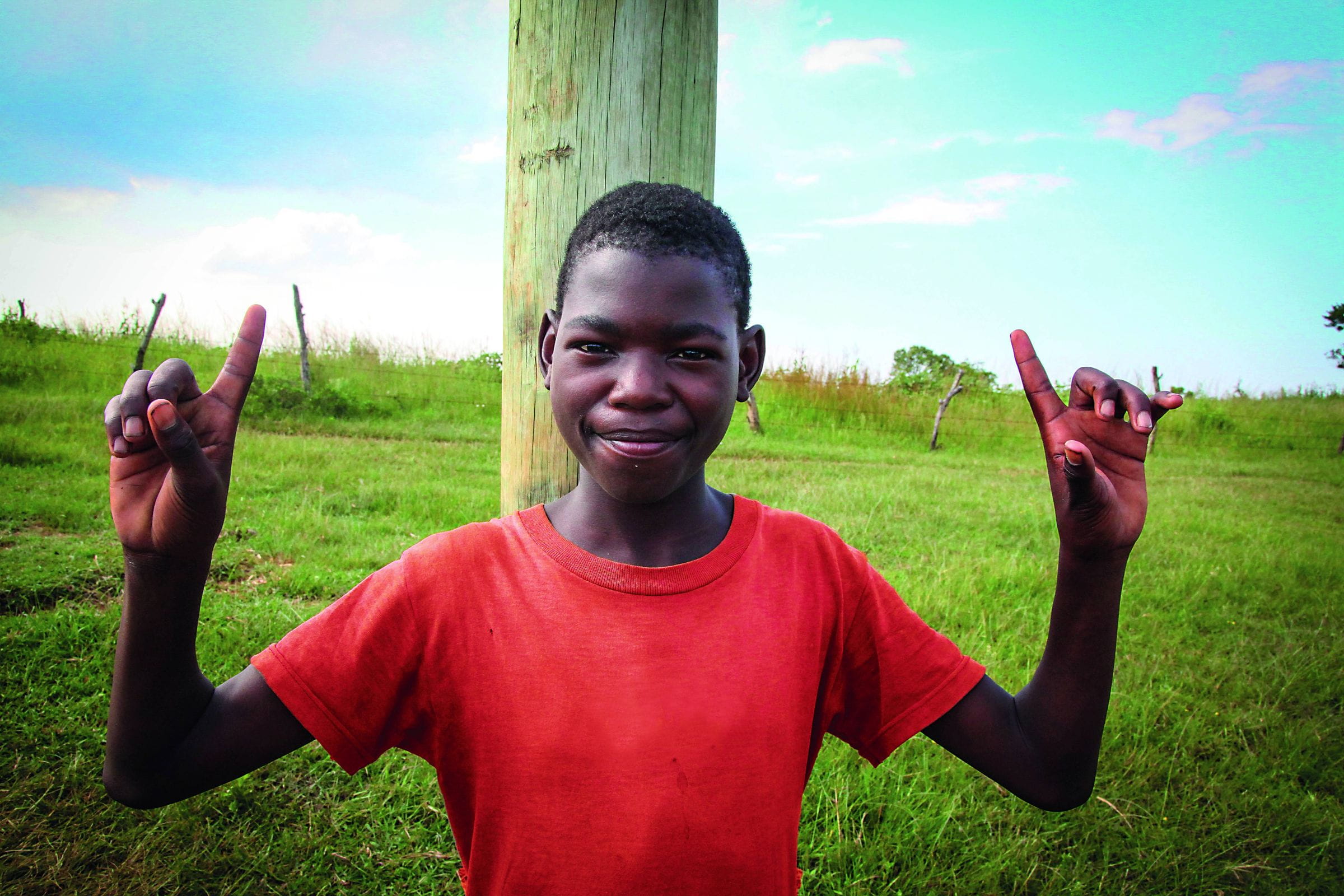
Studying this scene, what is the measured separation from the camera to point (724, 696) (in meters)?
1.20

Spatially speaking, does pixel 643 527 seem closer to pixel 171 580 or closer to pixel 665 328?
pixel 665 328

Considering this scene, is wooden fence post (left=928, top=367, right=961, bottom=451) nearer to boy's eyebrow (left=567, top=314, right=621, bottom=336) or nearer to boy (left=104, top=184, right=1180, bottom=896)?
boy (left=104, top=184, right=1180, bottom=896)

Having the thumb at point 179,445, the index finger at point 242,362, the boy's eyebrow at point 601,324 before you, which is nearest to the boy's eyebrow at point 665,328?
the boy's eyebrow at point 601,324

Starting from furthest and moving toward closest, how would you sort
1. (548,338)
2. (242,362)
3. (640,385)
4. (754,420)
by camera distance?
(754,420) < (548,338) < (640,385) < (242,362)

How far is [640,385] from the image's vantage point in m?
1.20

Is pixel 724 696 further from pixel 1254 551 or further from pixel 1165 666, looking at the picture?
pixel 1254 551

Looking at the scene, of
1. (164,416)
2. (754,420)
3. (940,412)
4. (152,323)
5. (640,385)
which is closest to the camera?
(164,416)

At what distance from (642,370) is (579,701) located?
1.81ft

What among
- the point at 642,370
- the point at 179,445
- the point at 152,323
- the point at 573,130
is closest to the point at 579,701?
the point at 642,370

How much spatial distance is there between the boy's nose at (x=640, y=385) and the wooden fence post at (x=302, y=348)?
10.7 metres

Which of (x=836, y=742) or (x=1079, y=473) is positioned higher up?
(x=1079, y=473)

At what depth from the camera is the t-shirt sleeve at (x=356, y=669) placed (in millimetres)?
1140

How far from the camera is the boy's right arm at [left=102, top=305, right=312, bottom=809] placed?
0.99 m

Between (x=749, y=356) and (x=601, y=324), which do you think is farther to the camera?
(x=749, y=356)
